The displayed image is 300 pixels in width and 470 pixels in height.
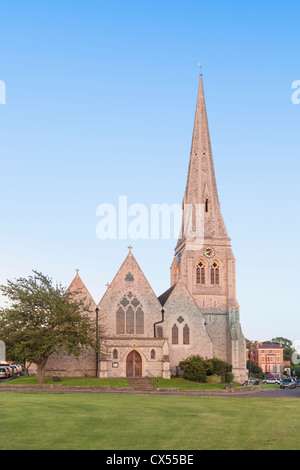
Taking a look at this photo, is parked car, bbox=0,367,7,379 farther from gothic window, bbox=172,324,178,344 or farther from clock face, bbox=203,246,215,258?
clock face, bbox=203,246,215,258

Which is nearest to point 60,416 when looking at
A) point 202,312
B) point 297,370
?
point 202,312

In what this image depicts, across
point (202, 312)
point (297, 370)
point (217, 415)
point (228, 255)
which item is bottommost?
point (297, 370)

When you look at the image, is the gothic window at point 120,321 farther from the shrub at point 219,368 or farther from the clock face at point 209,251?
the clock face at point 209,251

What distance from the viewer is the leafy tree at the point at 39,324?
45.2 m

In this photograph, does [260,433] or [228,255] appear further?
[228,255]

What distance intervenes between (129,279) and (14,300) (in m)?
16.9

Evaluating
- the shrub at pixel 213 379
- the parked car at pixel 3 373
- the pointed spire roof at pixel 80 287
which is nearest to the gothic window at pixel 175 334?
the shrub at pixel 213 379

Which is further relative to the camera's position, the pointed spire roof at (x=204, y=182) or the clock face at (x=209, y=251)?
the pointed spire roof at (x=204, y=182)

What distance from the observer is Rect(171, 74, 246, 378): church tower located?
6594 cm

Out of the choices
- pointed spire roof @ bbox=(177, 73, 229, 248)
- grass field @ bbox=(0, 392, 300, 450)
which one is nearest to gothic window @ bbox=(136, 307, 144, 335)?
pointed spire roof @ bbox=(177, 73, 229, 248)

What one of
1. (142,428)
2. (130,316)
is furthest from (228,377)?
(142,428)

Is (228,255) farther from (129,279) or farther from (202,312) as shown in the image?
(129,279)

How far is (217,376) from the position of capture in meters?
55.3

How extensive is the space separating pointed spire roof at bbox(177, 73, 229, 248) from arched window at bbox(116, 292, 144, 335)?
46.9 ft
